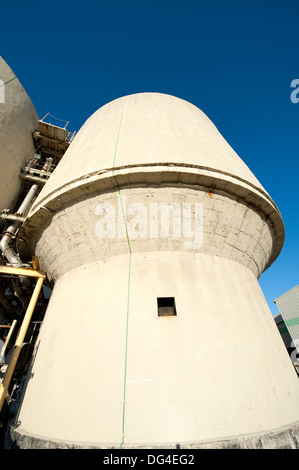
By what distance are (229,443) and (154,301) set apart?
242 cm

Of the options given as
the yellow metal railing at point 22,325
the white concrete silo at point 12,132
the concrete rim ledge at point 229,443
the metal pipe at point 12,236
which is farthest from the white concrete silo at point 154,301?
the white concrete silo at point 12,132

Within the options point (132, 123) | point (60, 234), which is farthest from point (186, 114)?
point (60, 234)

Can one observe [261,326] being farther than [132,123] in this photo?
No

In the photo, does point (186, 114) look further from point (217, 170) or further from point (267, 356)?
point (267, 356)

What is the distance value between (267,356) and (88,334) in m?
3.66

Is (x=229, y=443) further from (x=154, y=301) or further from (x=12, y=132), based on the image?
(x=12, y=132)

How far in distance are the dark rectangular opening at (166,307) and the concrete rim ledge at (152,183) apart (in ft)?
8.89

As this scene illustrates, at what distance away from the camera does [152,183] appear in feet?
17.7

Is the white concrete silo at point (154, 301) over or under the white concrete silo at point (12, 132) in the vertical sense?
under

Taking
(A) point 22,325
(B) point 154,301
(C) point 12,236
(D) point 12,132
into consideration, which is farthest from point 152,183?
(D) point 12,132

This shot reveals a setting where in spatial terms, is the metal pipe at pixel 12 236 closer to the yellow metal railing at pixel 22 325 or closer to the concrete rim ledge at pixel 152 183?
the yellow metal railing at pixel 22 325

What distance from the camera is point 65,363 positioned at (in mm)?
4367

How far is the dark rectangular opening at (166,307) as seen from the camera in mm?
4557

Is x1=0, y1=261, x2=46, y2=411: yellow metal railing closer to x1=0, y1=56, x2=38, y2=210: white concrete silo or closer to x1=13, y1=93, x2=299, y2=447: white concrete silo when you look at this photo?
x1=13, y1=93, x2=299, y2=447: white concrete silo
